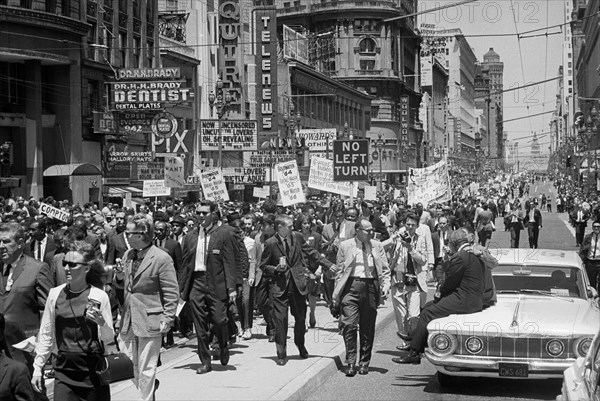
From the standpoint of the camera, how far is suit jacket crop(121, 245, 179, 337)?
369 inches

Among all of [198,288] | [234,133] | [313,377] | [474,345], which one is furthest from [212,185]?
[474,345]

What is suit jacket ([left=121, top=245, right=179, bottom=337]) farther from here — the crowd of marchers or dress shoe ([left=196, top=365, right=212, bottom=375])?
dress shoe ([left=196, top=365, right=212, bottom=375])

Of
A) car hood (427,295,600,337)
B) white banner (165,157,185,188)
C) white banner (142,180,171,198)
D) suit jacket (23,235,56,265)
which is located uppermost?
white banner (165,157,185,188)

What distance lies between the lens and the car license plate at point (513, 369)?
10.4 metres

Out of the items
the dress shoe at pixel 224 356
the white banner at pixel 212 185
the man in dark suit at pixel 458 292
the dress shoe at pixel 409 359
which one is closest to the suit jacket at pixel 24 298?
the dress shoe at pixel 224 356

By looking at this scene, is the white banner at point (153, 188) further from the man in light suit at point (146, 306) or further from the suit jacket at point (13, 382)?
the suit jacket at point (13, 382)

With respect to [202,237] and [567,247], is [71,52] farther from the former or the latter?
[202,237]

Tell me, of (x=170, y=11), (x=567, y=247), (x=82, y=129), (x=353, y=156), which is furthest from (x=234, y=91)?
(x=353, y=156)

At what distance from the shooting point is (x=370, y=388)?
37.4 ft

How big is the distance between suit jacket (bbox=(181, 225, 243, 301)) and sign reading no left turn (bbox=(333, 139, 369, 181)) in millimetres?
10827

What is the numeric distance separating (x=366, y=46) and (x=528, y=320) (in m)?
119

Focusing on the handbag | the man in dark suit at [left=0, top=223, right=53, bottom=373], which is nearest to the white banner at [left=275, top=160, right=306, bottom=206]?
the man in dark suit at [left=0, top=223, right=53, bottom=373]

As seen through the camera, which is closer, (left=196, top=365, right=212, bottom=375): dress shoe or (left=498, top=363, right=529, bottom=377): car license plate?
(left=498, top=363, right=529, bottom=377): car license plate

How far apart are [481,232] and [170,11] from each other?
3748cm
